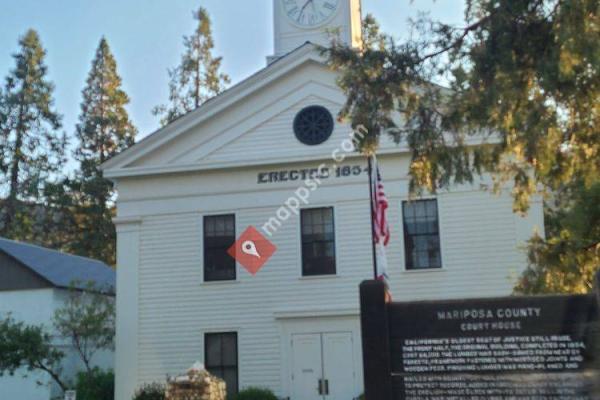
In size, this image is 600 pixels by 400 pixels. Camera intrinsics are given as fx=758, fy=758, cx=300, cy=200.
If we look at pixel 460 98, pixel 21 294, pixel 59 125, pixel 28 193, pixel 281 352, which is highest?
pixel 59 125

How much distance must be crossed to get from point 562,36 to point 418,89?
3.38 metres

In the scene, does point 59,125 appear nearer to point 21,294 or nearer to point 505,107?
point 21,294

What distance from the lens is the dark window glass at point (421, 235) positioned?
2039 centimetres

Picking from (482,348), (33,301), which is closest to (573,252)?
(482,348)

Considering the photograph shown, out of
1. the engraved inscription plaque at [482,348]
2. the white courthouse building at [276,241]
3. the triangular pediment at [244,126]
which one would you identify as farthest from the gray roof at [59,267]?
the engraved inscription plaque at [482,348]

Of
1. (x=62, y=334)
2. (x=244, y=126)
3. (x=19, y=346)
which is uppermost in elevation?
(x=244, y=126)

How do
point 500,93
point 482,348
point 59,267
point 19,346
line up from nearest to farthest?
point 482,348 → point 500,93 → point 19,346 → point 59,267

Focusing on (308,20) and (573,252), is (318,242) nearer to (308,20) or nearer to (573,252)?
(308,20)

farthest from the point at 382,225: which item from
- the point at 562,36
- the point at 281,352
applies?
the point at 562,36

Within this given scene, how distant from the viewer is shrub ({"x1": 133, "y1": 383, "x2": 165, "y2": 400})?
66.9 feet

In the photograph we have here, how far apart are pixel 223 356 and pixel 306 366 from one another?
7.82ft

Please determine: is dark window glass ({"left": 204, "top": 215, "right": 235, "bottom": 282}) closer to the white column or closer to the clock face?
the white column

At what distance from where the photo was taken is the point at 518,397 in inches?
297

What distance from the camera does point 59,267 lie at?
33281 mm
